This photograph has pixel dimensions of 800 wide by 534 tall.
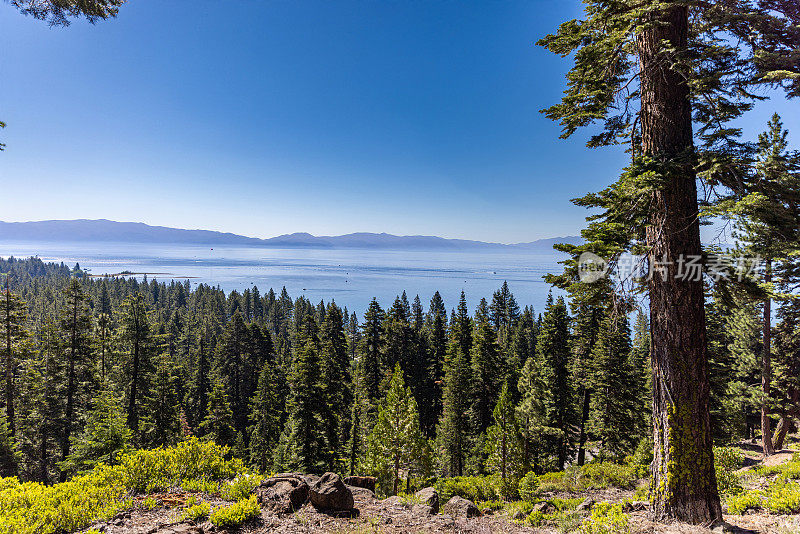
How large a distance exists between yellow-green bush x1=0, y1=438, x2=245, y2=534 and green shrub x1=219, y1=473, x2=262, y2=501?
797 mm

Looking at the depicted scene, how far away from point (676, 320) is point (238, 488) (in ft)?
29.1

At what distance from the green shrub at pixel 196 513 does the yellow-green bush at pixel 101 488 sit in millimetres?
1376

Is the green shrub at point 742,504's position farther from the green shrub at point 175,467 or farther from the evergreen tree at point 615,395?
the evergreen tree at point 615,395

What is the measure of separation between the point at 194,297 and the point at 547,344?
104m

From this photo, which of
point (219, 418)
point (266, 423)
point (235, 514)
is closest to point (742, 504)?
point (235, 514)

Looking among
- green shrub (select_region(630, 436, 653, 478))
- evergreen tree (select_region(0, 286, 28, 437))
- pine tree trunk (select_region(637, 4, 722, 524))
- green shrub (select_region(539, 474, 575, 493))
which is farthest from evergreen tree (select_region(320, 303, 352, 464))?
evergreen tree (select_region(0, 286, 28, 437))

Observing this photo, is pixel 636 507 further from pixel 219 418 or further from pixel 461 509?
pixel 219 418

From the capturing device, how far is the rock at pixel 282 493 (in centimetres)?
663

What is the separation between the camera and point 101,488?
6508 millimetres

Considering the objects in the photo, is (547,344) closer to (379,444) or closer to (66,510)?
(379,444)

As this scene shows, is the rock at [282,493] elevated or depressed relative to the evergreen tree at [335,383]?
elevated

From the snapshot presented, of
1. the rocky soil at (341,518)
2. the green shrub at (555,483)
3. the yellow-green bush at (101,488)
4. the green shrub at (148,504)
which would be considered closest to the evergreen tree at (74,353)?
the yellow-green bush at (101,488)

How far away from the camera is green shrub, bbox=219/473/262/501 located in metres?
6.79

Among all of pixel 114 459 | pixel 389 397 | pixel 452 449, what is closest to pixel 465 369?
pixel 452 449
